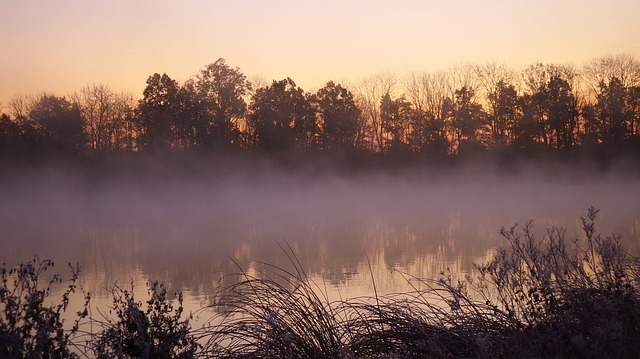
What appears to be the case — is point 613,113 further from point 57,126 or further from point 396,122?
point 57,126

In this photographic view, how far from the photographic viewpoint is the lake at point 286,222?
1408cm

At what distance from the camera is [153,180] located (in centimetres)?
4769

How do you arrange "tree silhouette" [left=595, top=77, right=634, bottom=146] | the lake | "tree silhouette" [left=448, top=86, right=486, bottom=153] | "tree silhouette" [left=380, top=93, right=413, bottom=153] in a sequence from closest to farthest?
the lake < "tree silhouette" [left=595, top=77, right=634, bottom=146] < "tree silhouette" [left=448, top=86, right=486, bottom=153] < "tree silhouette" [left=380, top=93, right=413, bottom=153]

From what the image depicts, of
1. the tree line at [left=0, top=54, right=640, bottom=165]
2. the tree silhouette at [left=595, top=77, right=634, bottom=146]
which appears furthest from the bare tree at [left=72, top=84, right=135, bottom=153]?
the tree silhouette at [left=595, top=77, right=634, bottom=146]

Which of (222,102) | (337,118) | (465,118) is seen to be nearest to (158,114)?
(222,102)

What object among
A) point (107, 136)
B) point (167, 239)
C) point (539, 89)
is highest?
point (539, 89)

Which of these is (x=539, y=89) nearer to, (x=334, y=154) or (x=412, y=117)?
(x=412, y=117)

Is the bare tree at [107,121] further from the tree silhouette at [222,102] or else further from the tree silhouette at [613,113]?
the tree silhouette at [613,113]

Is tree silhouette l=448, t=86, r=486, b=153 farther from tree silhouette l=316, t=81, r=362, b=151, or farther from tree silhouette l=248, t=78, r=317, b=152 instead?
tree silhouette l=248, t=78, r=317, b=152

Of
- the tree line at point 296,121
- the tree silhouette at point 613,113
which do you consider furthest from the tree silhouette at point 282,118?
the tree silhouette at point 613,113

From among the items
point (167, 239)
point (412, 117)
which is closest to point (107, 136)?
point (412, 117)

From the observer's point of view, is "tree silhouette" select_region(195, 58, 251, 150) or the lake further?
"tree silhouette" select_region(195, 58, 251, 150)

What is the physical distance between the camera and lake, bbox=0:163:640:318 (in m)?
14.1

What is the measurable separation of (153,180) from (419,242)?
3232 centimetres
